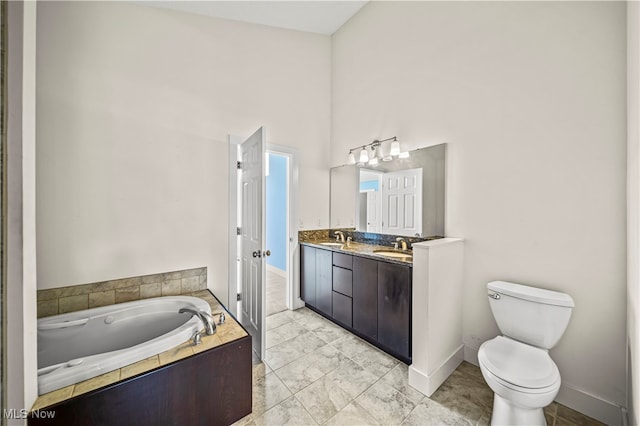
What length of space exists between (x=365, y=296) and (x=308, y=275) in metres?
0.92

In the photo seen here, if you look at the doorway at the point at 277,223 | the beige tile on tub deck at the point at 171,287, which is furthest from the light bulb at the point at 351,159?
the beige tile on tub deck at the point at 171,287

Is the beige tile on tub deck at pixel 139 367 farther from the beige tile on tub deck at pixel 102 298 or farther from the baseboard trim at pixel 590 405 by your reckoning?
the baseboard trim at pixel 590 405

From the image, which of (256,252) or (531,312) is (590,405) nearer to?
(531,312)

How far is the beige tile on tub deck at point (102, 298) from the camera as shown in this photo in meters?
1.91

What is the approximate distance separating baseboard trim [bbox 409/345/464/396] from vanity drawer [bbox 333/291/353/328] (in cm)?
78

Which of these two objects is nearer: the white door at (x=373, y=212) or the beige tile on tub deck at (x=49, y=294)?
the beige tile on tub deck at (x=49, y=294)

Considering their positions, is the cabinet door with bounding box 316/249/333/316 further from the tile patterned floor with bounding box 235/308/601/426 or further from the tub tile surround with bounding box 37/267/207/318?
the tub tile surround with bounding box 37/267/207/318

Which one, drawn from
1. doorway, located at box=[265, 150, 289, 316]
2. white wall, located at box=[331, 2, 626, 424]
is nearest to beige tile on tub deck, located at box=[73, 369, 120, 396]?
white wall, located at box=[331, 2, 626, 424]

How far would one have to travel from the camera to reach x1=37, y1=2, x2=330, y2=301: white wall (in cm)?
179

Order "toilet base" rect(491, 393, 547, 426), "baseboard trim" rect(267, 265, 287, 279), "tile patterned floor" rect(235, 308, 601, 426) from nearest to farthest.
Answer: "toilet base" rect(491, 393, 547, 426) → "tile patterned floor" rect(235, 308, 601, 426) → "baseboard trim" rect(267, 265, 287, 279)

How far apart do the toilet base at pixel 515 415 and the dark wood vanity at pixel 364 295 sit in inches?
25.7

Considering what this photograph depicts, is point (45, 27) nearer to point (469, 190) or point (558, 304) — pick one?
point (469, 190)

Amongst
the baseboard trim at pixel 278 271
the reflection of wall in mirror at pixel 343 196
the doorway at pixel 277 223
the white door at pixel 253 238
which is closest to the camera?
the white door at pixel 253 238

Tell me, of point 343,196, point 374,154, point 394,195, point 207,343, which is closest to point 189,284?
point 207,343
